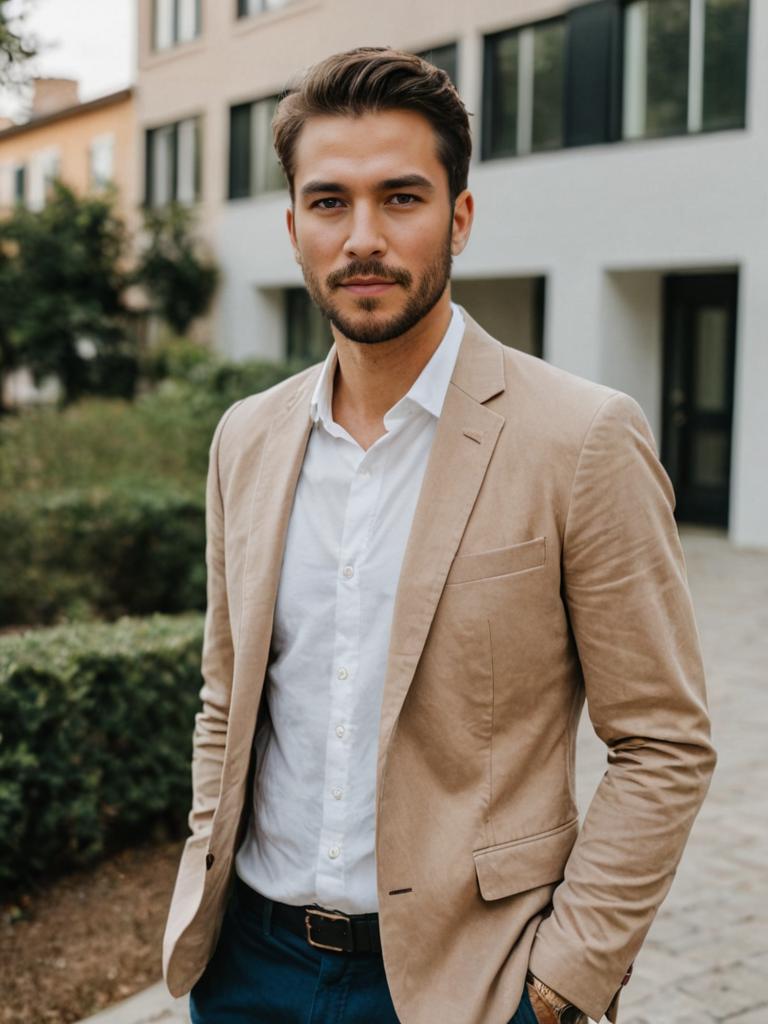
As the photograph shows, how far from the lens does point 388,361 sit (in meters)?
2.13

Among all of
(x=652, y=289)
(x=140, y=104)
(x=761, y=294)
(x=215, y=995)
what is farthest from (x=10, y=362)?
(x=215, y=995)

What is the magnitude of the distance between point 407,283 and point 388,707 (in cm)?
69

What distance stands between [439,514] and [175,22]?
2460 cm

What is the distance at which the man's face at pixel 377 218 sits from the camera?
2.02 metres

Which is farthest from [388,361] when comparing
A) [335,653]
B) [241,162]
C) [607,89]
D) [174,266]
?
[241,162]

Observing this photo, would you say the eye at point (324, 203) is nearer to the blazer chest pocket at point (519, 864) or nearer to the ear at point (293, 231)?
the ear at point (293, 231)

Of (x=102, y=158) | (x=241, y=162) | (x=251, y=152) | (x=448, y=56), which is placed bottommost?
(x=241, y=162)

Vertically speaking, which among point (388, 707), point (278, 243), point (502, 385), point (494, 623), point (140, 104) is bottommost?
point (388, 707)

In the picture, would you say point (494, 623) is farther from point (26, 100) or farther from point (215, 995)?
point (26, 100)

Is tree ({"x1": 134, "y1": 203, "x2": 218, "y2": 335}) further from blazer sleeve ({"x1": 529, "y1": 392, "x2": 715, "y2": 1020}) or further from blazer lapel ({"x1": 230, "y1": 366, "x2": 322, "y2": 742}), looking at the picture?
blazer sleeve ({"x1": 529, "y1": 392, "x2": 715, "y2": 1020})

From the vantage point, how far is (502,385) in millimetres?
2041

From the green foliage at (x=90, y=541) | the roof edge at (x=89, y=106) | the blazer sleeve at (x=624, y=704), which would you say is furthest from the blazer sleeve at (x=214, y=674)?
the roof edge at (x=89, y=106)

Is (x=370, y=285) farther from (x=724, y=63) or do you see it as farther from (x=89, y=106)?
(x=89, y=106)

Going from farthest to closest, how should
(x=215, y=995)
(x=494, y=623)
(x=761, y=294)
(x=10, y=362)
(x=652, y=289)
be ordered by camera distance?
1. (x=10, y=362)
2. (x=652, y=289)
3. (x=761, y=294)
4. (x=215, y=995)
5. (x=494, y=623)
